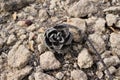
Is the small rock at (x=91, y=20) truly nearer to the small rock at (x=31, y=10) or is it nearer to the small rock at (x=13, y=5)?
the small rock at (x=31, y=10)

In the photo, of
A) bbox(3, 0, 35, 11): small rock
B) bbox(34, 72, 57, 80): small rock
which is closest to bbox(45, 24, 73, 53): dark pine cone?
bbox(34, 72, 57, 80): small rock

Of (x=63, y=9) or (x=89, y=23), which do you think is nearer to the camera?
(x=89, y=23)

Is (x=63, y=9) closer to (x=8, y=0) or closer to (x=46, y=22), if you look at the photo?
(x=46, y=22)

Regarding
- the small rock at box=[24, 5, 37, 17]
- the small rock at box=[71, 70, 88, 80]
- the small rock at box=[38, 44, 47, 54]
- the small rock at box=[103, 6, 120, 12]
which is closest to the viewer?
the small rock at box=[71, 70, 88, 80]

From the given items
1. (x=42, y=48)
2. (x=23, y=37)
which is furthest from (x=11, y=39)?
(x=42, y=48)

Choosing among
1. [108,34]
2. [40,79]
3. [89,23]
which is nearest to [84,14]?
[89,23]

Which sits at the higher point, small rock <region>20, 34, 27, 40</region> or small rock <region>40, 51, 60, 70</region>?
small rock <region>20, 34, 27, 40</region>

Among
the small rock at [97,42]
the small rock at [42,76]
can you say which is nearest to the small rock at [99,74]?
the small rock at [97,42]

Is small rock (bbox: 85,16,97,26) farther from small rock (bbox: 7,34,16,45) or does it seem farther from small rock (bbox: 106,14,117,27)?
small rock (bbox: 7,34,16,45)
